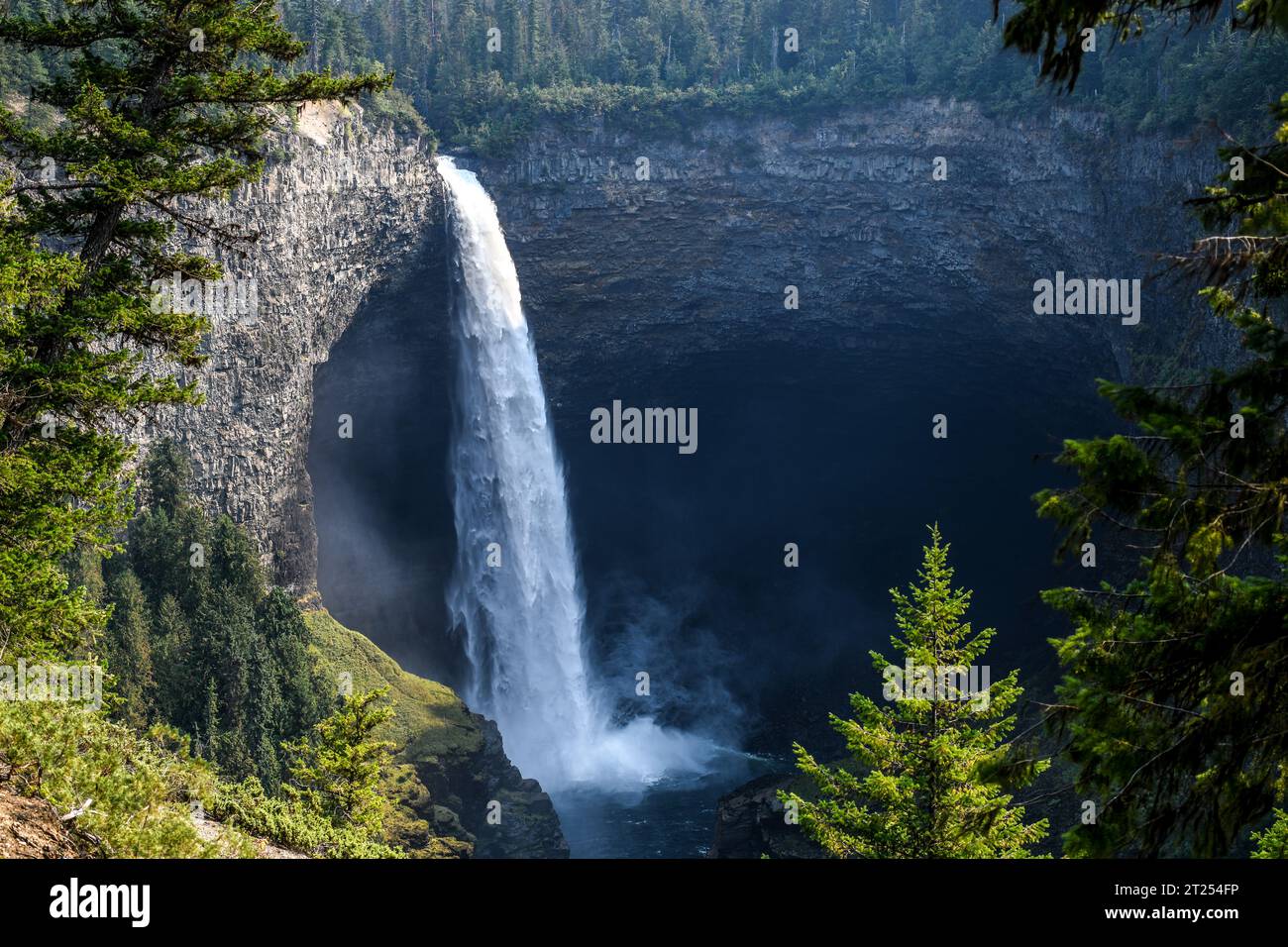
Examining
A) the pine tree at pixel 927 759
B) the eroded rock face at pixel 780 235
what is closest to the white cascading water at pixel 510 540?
the eroded rock face at pixel 780 235

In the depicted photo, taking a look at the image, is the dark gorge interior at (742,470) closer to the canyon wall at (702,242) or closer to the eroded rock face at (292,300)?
the canyon wall at (702,242)

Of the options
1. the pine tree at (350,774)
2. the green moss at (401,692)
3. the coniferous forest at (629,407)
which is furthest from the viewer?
the green moss at (401,692)

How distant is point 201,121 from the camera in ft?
54.4

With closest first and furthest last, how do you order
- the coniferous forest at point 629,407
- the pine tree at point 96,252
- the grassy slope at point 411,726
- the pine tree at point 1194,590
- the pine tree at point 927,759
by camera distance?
the pine tree at point 1194,590 < the pine tree at point 96,252 < the pine tree at point 927,759 < the coniferous forest at point 629,407 < the grassy slope at point 411,726

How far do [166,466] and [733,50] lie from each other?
4174 cm

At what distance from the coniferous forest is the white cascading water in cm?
20

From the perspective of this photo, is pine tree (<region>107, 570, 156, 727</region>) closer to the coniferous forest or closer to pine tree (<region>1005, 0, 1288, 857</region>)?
the coniferous forest

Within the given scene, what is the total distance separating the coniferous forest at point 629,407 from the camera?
29.9 meters

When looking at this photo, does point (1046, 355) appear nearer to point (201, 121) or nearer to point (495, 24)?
point (495, 24)

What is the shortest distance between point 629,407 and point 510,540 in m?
9.75

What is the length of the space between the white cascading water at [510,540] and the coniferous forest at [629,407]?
8.0 inches

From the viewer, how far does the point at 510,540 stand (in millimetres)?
57062

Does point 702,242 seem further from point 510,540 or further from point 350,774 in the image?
point 350,774

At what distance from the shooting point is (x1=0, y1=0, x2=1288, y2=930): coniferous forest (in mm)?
29875
